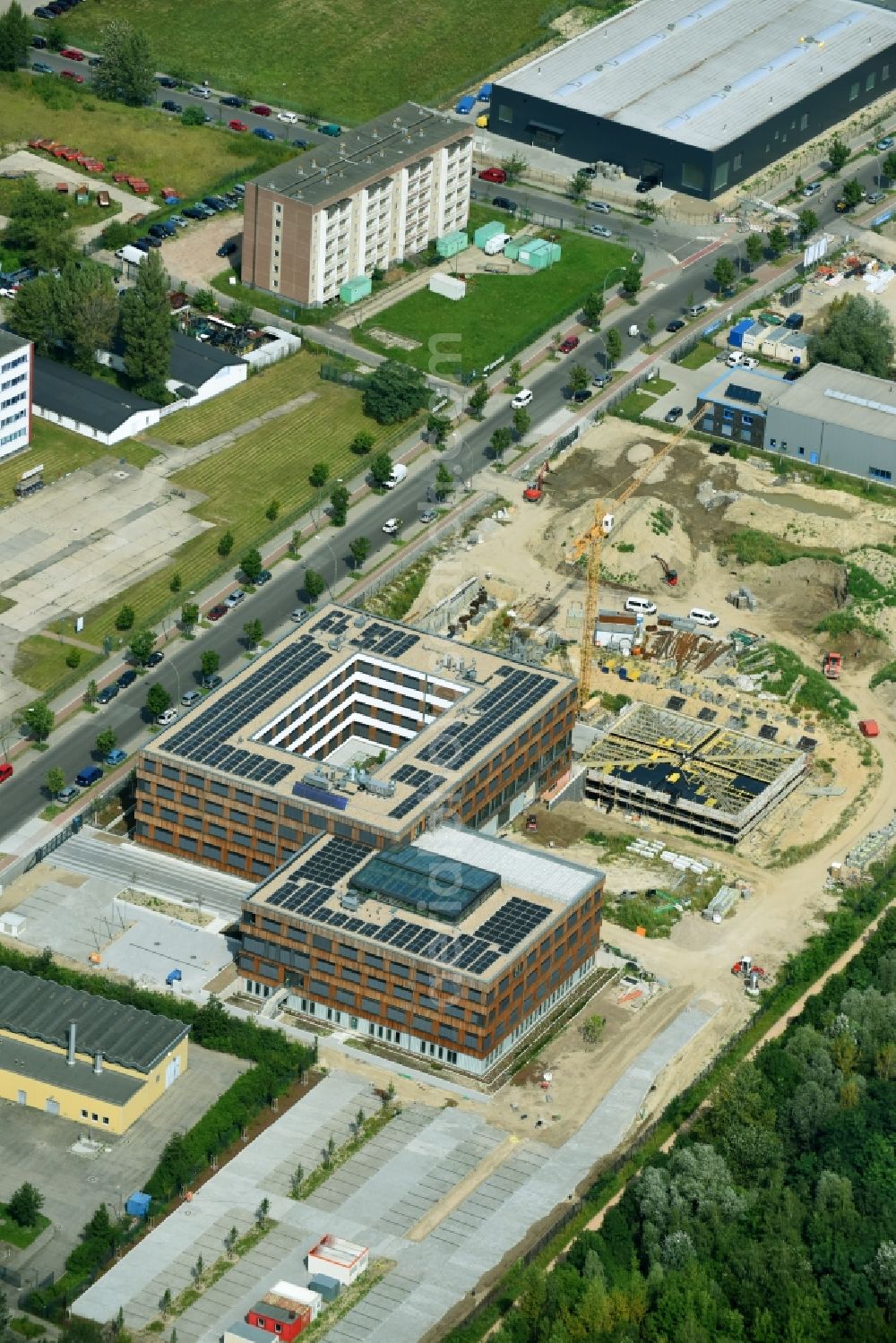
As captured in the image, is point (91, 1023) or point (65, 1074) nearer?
point (65, 1074)

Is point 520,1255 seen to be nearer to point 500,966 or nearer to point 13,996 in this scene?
point 500,966

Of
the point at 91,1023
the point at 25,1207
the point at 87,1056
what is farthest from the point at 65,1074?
the point at 25,1207

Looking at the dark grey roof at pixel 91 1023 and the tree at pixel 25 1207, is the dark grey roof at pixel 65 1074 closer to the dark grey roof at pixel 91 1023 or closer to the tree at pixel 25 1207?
the dark grey roof at pixel 91 1023

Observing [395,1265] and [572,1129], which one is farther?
[572,1129]

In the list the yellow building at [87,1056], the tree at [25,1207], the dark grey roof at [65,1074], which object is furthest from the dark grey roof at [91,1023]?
the tree at [25,1207]

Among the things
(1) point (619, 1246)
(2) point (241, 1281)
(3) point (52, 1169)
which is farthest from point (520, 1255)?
(3) point (52, 1169)

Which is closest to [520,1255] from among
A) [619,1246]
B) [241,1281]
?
[619,1246]

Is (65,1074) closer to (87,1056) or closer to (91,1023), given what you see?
(87,1056)
